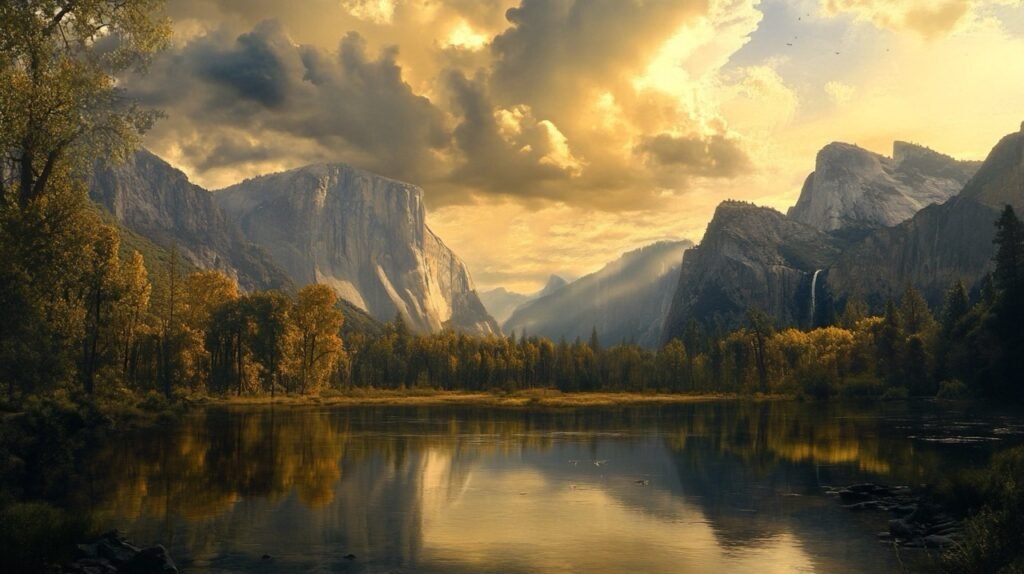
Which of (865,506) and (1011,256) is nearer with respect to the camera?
(865,506)

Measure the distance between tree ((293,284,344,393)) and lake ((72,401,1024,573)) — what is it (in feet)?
225

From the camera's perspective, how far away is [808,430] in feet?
265

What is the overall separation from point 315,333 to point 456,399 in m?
36.5

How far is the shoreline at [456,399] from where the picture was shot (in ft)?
425

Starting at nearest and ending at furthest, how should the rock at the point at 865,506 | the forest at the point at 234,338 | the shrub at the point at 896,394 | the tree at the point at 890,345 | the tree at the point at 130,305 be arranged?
the rock at the point at 865,506 < the forest at the point at 234,338 < the tree at the point at 130,305 < the shrub at the point at 896,394 < the tree at the point at 890,345

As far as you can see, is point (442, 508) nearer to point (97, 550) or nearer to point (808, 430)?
point (97, 550)

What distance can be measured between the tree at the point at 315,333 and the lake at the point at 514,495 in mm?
68443

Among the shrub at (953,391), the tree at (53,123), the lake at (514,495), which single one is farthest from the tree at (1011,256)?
the tree at (53,123)

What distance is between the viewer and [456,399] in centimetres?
16975

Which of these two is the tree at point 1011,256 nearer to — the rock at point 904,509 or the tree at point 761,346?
the rock at point 904,509

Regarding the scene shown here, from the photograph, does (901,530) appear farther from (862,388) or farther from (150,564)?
(862,388)

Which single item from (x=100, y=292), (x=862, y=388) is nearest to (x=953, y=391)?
(x=862, y=388)

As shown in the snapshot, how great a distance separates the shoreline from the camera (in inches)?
5098

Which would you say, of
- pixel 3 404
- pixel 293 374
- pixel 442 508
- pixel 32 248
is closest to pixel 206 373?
pixel 293 374
